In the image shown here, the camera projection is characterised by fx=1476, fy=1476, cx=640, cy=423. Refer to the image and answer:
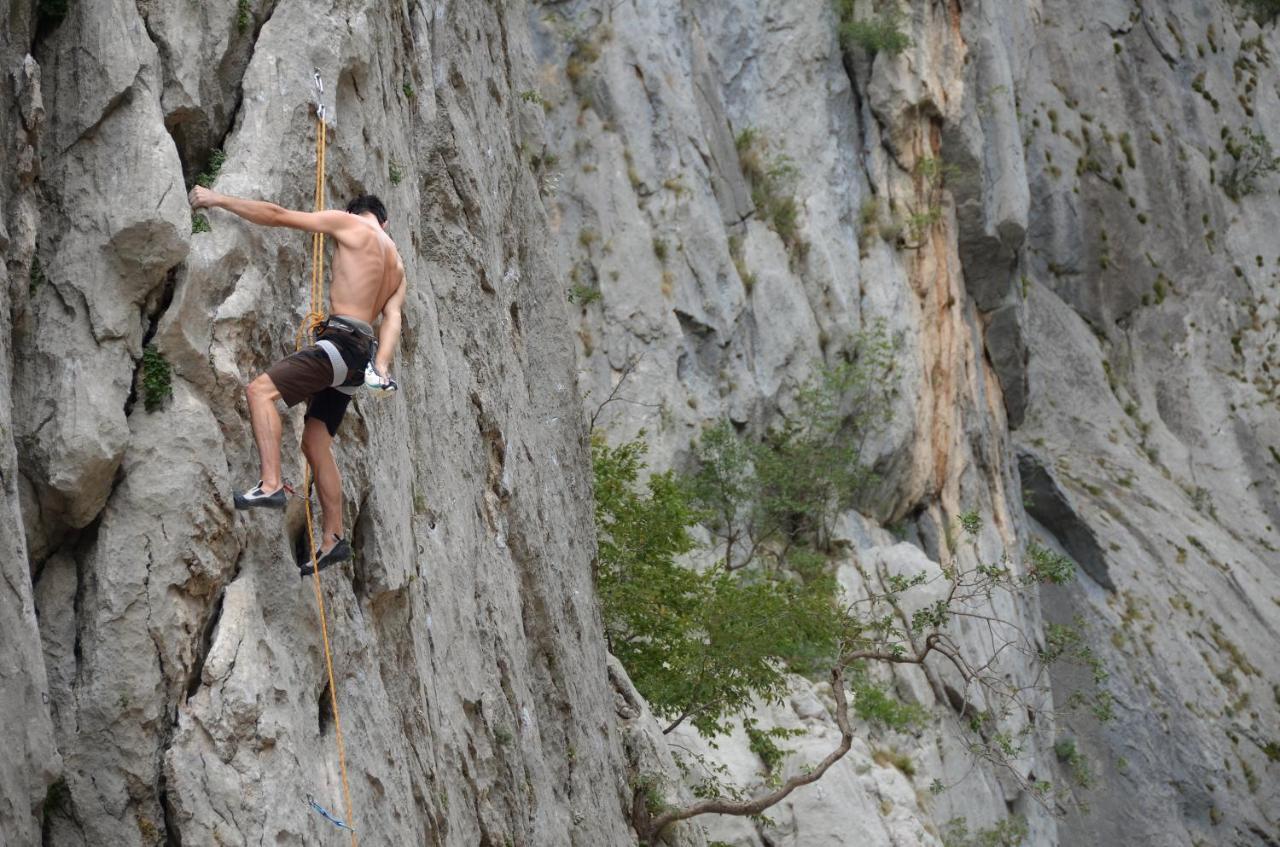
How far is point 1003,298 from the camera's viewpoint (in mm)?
38625

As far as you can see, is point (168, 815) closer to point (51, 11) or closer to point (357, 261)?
point (357, 261)

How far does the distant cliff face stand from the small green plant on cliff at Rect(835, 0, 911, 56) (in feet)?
1.15

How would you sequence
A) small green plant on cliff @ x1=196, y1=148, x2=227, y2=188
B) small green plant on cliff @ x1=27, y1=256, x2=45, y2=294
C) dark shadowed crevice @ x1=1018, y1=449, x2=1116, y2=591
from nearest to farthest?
small green plant on cliff @ x1=27, y1=256, x2=45, y2=294 < small green plant on cliff @ x1=196, y1=148, x2=227, y2=188 < dark shadowed crevice @ x1=1018, y1=449, x2=1116, y2=591

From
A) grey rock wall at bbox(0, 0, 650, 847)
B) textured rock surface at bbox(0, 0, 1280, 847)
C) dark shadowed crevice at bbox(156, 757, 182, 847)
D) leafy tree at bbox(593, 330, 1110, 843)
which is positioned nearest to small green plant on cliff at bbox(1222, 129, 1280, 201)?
textured rock surface at bbox(0, 0, 1280, 847)

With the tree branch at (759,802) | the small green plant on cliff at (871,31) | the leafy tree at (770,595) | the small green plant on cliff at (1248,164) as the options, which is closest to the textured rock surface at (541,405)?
the small green plant on cliff at (871,31)

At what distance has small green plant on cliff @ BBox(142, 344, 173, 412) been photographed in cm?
798

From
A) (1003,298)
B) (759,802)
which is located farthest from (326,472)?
(1003,298)

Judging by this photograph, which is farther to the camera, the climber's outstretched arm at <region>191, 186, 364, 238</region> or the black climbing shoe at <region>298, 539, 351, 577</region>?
the black climbing shoe at <region>298, 539, 351, 577</region>

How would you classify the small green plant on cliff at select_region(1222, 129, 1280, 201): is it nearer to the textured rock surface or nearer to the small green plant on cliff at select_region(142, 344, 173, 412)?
the textured rock surface

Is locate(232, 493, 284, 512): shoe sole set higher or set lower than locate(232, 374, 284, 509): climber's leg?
lower

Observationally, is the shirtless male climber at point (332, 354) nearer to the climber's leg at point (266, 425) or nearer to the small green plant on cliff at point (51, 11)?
the climber's leg at point (266, 425)

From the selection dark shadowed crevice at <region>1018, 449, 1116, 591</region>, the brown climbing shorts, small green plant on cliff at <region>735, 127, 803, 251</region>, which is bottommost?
the brown climbing shorts

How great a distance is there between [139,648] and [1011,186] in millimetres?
33171

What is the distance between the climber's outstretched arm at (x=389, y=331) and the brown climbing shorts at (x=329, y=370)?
185 mm
